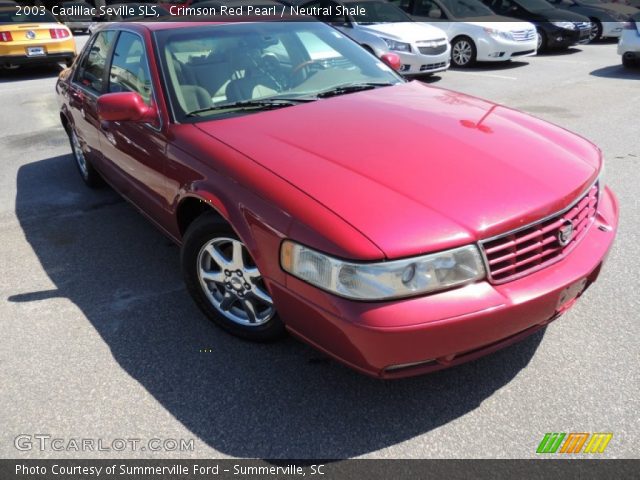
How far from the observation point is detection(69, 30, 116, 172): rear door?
419 cm

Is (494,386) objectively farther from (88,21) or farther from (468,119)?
(88,21)

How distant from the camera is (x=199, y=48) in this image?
133 inches

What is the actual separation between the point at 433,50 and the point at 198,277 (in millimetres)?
8331

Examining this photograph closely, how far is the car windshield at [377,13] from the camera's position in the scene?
10.8 metres

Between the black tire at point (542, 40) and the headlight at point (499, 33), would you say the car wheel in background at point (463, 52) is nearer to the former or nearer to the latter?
the headlight at point (499, 33)


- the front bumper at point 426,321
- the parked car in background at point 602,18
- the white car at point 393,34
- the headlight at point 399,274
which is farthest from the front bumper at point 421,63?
the headlight at point 399,274

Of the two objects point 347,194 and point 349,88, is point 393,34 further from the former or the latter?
point 347,194

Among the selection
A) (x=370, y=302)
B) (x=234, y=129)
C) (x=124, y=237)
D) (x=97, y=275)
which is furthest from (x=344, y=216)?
(x=124, y=237)

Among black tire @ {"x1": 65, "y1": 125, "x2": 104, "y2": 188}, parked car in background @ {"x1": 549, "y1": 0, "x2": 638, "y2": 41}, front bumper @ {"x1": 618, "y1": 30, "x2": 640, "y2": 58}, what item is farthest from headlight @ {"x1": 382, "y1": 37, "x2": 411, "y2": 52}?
parked car in background @ {"x1": 549, "y1": 0, "x2": 638, "y2": 41}

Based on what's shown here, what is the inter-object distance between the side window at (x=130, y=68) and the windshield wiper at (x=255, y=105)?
40 cm

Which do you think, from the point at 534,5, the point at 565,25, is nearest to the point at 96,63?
the point at 565,25

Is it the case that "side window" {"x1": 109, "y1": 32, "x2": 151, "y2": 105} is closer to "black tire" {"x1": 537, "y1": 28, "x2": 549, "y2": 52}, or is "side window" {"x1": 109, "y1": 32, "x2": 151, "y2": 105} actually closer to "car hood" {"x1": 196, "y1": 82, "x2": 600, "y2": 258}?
"car hood" {"x1": 196, "y1": 82, "x2": 600, "y2": 258}

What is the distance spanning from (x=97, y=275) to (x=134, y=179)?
2.26ft

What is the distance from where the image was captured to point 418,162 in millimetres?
2523
